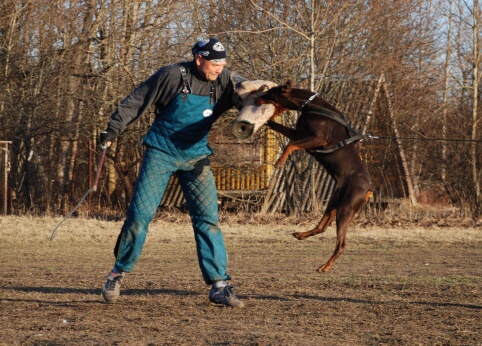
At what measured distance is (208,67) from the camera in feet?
20.7

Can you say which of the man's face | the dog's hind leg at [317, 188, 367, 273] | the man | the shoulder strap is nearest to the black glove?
the man

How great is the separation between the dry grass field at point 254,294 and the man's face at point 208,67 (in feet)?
6.29

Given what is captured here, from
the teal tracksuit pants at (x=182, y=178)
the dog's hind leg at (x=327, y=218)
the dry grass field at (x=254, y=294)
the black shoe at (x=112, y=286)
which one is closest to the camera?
the dry grass field at (x=254, y=294)

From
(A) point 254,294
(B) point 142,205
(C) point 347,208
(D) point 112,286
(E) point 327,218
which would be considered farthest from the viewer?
(A) point 254,294

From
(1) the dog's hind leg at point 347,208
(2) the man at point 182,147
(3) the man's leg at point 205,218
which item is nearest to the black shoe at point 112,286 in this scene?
(2) the man at point 182,147

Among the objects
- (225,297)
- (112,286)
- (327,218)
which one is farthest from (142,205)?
(327,218)

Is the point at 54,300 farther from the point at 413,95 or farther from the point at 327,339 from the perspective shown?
the point at 413,95

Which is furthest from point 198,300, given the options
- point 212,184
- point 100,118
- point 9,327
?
point 100,118

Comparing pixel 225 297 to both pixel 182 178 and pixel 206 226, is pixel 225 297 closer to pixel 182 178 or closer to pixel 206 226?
pixel 206 226

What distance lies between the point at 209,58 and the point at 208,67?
7 cm

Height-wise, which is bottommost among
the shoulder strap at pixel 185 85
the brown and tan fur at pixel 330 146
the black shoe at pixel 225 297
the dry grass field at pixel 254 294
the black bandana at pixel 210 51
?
the dry grass field at pixel 254 294

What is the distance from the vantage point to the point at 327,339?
5215mm

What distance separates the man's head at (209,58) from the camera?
20.7 ft

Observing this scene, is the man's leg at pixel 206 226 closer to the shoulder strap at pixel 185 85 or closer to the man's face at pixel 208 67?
the shoulder strap at pixel 185 85
